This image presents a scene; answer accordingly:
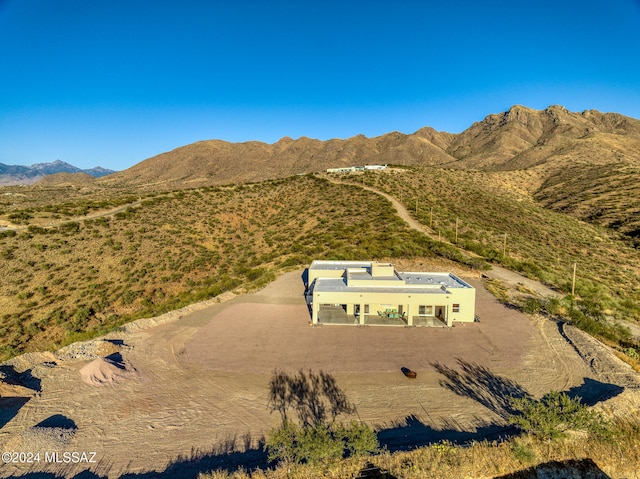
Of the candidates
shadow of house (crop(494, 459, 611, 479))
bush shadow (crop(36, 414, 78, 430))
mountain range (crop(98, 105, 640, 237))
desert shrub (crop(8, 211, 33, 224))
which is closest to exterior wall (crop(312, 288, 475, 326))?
shadow of house (crop(494, 459, 611, 479))

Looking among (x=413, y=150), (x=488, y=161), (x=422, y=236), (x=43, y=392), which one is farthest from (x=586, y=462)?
(x=413, y=150)

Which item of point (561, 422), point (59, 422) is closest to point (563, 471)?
point (561, 422)

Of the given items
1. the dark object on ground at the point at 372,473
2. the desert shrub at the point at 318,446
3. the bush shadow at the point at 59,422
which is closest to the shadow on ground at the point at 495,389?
the desert shrub at the point at 318,446

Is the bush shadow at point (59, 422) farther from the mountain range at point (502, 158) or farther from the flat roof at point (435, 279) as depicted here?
the mountain range at point (502, 158)

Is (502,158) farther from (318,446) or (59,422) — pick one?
(59,422)

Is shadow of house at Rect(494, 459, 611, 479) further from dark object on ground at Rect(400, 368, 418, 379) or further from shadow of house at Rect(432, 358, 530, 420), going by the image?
dark object on ground at Rect(400, 368, 418, 379)

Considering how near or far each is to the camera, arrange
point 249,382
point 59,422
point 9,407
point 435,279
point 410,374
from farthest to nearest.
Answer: point 435,279
point 410,374
point 249,382
point 9,407
point 59,422
